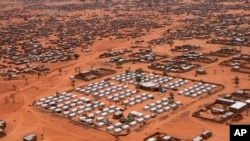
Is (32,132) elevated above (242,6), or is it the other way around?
(242,6)

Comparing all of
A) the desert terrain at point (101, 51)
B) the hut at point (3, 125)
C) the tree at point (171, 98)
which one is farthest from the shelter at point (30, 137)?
the tree at point (171, 98)

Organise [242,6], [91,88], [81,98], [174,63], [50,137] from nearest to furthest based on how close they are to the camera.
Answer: [50,137]
[81,98]
[91,88]
[174,63]
[242,6]

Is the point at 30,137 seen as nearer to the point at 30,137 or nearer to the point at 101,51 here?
the point at 30,137

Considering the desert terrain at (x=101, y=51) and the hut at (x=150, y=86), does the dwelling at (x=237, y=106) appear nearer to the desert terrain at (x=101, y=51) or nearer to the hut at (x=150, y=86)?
the desert terrain at (x=101, y=51)

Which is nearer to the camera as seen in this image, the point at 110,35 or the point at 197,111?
the point at 197,111

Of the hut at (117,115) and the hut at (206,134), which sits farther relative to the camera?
the hut at (117,115)

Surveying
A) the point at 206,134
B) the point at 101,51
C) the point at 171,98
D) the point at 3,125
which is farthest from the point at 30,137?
the point at 101,51

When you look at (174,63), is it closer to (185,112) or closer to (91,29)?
(185,112)

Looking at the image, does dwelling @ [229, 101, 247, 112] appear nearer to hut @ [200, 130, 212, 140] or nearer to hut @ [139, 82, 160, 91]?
hut @ [200, 130, 212, 140]

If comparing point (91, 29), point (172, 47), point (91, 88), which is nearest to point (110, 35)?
point (91, 29)
